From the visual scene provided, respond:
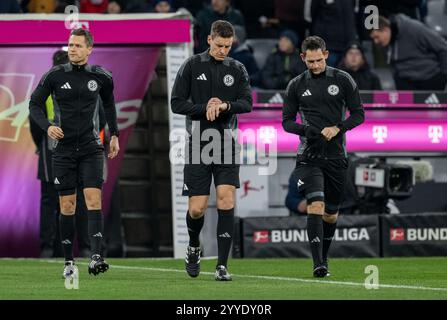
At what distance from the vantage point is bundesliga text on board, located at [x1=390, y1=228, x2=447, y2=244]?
595 inches

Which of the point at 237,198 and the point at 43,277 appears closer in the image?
the point at 43,277

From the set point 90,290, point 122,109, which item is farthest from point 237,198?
point 90,290

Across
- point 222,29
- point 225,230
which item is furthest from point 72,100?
point 225,230

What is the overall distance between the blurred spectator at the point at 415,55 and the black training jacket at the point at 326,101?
6.34 metres

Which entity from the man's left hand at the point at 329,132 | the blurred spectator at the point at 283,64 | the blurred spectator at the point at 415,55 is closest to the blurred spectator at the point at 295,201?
the blurred spectator at the point at 283,64

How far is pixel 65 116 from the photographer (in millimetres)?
11125

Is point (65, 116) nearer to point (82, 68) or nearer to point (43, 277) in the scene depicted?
point (82, 68)

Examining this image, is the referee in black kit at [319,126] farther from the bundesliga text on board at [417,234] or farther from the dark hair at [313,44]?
the bundesliga text on board at [417,234]

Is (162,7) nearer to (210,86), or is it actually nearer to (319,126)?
(319,126)

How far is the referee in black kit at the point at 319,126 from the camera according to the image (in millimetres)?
11344

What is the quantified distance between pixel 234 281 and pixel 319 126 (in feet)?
5.07

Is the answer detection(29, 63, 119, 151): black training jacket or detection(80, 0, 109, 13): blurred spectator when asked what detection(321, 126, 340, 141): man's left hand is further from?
detection(80, 0, 109, 13): blurred spectator

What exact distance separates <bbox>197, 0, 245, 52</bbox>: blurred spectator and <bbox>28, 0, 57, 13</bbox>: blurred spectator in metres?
1.94
